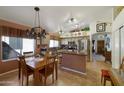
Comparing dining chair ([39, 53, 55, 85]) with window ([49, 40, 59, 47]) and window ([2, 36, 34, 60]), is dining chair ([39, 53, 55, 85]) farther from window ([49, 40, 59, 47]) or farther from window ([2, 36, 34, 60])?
window ([49, 40, 59, 47])

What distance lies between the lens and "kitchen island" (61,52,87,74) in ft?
16.2

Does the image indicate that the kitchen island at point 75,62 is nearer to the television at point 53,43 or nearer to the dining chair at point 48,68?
the dining chair at point 48,68

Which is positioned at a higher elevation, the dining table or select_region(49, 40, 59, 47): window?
select_region(49, 40, 59, 47): window

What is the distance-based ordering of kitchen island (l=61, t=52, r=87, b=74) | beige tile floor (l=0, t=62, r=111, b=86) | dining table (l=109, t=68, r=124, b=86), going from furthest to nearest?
kitchen island (l=61, t=52, r=87, b=74) < beige tile floor (l=0, t=62, r=111, b=86) < dining table (l=109, t=68, r=124, b=86)

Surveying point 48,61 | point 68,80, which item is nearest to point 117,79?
point 48,61

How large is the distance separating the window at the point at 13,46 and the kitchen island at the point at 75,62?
2045 millimetres

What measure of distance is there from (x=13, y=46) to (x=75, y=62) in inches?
111

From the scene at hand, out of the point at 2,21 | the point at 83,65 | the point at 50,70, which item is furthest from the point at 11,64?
the point at 83,65

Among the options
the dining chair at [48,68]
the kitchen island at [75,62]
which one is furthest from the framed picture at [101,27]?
the dining chair at [48,68]

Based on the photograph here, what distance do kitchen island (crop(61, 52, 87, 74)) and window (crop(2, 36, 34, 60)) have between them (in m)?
2.05

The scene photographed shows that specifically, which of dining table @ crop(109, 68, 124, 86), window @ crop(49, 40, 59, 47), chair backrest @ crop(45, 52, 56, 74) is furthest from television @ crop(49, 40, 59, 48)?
dining table @ crop(109, 68, 124, 86)

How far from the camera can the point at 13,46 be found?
214 inches
